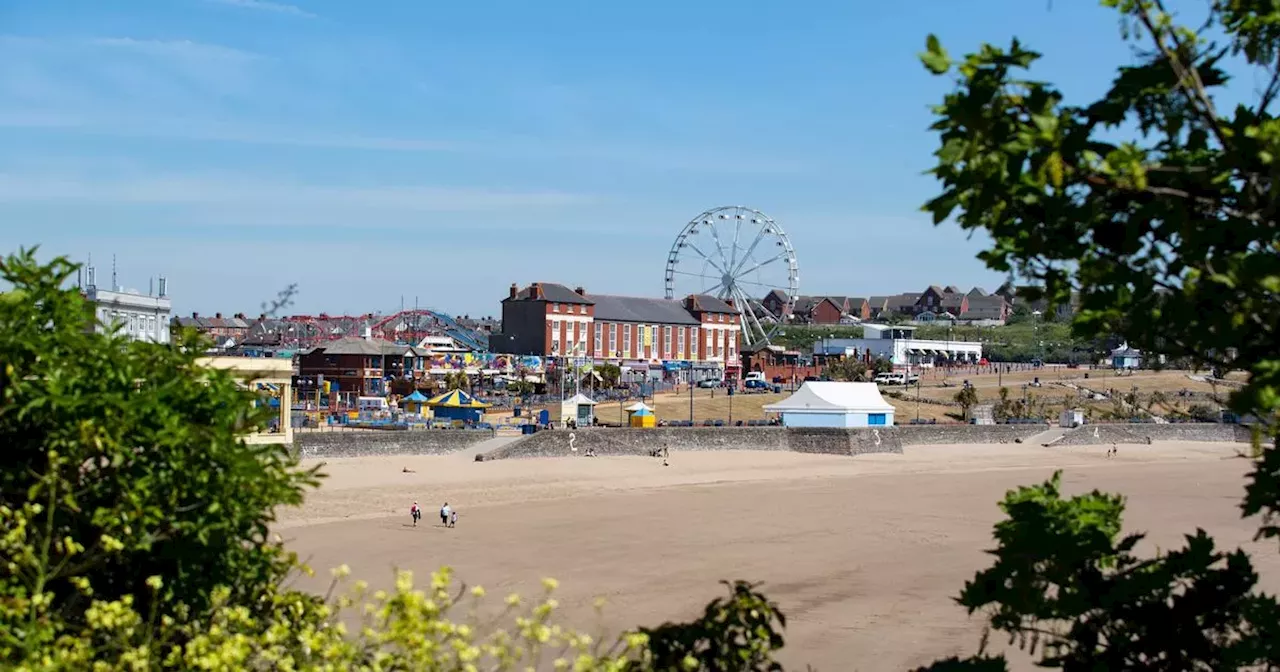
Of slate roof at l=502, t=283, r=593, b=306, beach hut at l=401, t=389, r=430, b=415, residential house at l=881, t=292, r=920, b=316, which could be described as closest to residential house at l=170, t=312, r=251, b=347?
slate roof at l=502, t=283, r=593, b=306

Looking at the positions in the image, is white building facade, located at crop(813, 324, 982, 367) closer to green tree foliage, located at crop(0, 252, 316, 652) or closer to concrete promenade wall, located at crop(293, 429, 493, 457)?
concrete promenade wall, located at crop(293, 429, 493, 457)

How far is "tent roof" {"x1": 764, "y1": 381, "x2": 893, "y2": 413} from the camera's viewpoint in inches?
2176

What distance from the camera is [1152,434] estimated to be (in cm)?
6575

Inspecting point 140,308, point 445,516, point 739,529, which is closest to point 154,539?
point 445,516

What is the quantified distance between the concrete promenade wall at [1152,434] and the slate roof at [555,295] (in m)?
Answer: 34.9

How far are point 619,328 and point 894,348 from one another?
1186 inches

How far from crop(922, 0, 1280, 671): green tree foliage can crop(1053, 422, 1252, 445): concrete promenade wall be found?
58.1 m

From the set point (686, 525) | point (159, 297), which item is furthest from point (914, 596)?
point (159, 297)

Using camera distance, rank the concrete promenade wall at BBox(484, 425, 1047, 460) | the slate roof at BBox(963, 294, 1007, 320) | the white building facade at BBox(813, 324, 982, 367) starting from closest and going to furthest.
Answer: the concrete promenade wall at BBox(484, 425, 1047, 460), the white building facade at BBox(813, 324, 982, 367), the slate roof at BBox(963, 294, 1007, 320)

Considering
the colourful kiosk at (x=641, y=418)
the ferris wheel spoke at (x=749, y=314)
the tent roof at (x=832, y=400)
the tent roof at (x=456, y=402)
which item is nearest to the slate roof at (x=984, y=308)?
the ferris wheel spoke at (x=749, y=314)

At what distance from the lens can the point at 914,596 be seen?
21391 mm

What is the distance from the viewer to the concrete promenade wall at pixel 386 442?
4106cm

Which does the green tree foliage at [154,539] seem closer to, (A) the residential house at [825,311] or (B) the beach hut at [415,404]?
(B) the beach hut at [415,404]

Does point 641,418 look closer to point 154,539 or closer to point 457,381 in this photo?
point 457,381
